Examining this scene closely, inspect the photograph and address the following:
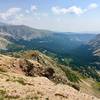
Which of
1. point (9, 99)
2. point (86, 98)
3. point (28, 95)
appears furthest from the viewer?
point (86, 98)

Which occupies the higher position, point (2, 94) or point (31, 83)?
point (2, 94)

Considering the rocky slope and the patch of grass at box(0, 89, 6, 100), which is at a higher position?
the patch of grass at box(0, 89, 6, 100)

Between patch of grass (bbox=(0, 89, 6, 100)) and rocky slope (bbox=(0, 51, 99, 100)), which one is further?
rocky slope (bbox=(0, 51, 99, 100))

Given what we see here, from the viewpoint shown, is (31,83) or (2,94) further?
(31,83)

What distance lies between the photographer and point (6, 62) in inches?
3403

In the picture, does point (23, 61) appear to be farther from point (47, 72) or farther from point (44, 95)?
point (44, 95)

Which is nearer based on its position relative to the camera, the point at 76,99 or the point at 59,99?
the point at 59,99

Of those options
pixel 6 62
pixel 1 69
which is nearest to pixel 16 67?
pixel 6 62

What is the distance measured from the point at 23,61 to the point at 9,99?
59734 millimetres

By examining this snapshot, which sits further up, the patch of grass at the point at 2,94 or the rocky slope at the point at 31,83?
the patch of grass at the point at 2,94

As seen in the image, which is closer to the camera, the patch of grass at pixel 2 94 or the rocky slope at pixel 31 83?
the patch of grass at pixel 2 94

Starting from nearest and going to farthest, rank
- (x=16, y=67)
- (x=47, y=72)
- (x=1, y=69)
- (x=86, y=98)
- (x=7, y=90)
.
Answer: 1. (x=7, y=90)
2. (x=86, y=98)
3. (x=1, y=69)
4. (x=16, y=67)
5. (x=47, y=72)

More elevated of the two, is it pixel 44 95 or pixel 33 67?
pixel 44 95

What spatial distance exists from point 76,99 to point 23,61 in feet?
179
